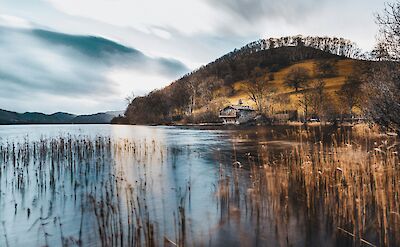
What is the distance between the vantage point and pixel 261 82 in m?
113

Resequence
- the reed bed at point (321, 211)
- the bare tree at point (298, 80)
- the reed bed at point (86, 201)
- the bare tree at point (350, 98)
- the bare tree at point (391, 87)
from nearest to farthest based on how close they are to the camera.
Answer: the reed bed at point (321, 211) → the reed bed at point (86, 201) → the bare tree at point (391, 87) → the bare tree at point (350, 98) → the bare tree at point (298, 80)

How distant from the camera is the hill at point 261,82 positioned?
104m

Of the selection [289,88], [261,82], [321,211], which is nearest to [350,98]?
[261,82]

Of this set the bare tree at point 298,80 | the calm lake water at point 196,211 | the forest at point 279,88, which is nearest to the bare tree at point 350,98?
the forest at point 279,88

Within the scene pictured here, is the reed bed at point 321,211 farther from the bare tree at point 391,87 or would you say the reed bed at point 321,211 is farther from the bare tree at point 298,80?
the bare tree at point 298,80

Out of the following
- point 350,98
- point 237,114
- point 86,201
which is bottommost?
point 86,201

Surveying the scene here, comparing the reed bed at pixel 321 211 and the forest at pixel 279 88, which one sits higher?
the forest at pixel 279 88

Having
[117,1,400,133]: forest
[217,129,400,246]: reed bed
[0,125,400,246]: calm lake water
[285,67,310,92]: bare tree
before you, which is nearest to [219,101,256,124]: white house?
[117,1,400,133]: forest

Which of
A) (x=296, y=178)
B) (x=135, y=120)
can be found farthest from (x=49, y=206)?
(x=135, y=120)

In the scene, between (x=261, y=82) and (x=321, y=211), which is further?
(x=261, y=82)

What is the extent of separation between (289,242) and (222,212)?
2777 mm

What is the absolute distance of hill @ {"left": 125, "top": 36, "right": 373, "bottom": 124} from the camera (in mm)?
103688

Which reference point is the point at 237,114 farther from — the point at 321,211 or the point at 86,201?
the point at 321,211

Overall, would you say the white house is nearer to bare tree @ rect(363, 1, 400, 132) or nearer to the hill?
the hill
